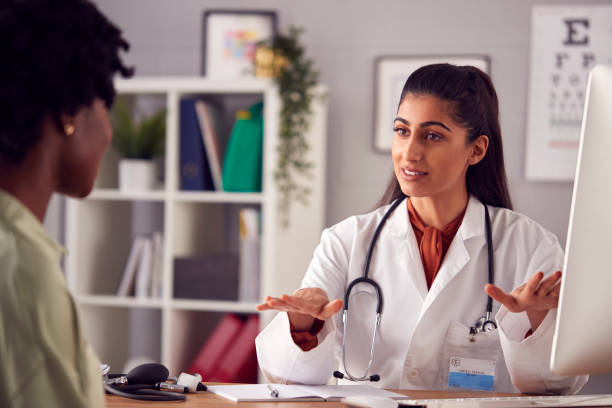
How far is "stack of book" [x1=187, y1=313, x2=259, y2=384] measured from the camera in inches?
114

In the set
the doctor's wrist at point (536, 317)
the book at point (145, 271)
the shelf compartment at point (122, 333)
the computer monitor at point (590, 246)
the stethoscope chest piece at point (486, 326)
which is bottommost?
the shelf compartment at point (122, 333)

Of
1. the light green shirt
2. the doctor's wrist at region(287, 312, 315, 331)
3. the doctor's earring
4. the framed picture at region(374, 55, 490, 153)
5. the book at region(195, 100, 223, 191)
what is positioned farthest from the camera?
the framed picture at region(374, 55, 490, 153)

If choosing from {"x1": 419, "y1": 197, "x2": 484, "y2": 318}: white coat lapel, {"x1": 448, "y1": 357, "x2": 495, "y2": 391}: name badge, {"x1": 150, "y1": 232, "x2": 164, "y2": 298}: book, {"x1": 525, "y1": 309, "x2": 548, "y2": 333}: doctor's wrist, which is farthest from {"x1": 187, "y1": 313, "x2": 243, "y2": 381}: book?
{"x1": 525, "y1": 309, "x2": 548, "y2": 333}: doctor's wrist

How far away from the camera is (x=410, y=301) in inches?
66.7

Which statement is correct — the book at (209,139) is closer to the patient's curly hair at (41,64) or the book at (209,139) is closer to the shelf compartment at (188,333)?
the shelf compartment at (188,333)

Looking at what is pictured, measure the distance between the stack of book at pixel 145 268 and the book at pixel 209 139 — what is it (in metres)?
0.40

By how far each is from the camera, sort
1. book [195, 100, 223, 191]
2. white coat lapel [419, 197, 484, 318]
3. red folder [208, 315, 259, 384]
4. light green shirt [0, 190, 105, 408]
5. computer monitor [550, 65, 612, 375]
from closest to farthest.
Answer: light green shirt [0, 190, 105, 408]
computer monitor [550, 65, 612, 375]
white coat lapel [419, 197, 484, 318]
red folder [208, 315, 259, 384]
book [195, 100, 223, 191]

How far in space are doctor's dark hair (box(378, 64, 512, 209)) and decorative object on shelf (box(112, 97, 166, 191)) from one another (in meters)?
1.54

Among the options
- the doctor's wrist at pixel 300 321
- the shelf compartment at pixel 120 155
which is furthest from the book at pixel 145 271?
the doctor's wrist at pixel 300 321

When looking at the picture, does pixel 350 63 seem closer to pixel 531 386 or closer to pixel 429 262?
pixel 429 262

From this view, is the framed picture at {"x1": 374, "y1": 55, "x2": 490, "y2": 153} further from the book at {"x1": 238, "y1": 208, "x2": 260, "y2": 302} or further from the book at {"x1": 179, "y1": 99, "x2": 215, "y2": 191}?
the book at {"x1": 179, "y1": 99, "x2": 215, "y2": 191}

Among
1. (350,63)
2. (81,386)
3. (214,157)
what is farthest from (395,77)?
(81,386)

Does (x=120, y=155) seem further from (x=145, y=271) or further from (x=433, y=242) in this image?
(x=433, y=242)

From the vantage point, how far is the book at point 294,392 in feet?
4.17
